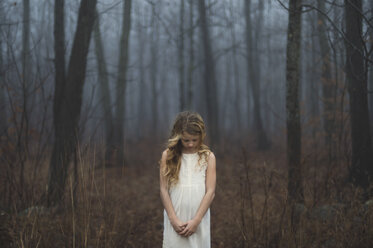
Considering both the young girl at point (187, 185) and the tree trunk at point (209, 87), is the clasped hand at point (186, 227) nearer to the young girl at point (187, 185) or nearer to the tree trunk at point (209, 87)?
the young girl at point (187, 185)

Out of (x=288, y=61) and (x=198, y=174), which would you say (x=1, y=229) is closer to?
(x=198, y=174)

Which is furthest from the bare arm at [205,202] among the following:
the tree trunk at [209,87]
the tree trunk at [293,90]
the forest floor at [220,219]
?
the tree trunk at [209,87]

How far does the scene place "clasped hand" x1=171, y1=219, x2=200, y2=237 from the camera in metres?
2.04

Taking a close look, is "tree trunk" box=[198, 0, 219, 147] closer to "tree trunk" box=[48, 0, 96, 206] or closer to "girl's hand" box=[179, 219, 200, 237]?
"tree trunk" box=[48, 0, 96, 206]

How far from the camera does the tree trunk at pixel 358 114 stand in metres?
4.23

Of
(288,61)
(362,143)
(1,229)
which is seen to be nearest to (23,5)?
(1,229)

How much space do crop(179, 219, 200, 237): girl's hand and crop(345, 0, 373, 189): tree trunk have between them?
314cm

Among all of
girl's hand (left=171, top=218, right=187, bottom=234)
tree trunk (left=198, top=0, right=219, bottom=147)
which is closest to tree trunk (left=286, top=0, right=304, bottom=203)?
girl's hand (left=171, top=218, right=187, bottom=234)

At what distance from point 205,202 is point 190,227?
0.68 feet

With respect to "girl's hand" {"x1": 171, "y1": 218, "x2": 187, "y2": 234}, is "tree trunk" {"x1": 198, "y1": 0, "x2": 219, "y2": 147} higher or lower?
higher

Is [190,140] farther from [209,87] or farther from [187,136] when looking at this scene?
[209,87]

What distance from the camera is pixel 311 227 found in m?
3.58

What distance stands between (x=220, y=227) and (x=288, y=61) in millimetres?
2656

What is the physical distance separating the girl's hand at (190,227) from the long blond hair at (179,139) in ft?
1.06
